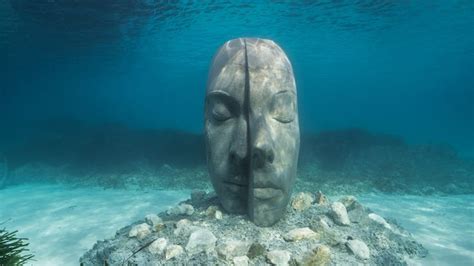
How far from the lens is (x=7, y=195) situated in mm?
13117

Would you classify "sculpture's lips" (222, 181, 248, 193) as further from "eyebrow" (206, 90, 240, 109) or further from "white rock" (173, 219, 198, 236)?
"eyebrow" (206, 90, 240, 109)

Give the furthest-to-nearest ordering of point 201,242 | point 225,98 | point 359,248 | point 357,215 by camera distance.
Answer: point 357,215
point 225,98
point 359,248
point 201,242

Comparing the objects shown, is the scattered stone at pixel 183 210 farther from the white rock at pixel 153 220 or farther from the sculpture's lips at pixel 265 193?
the sculpture's lips at pixel 265 193

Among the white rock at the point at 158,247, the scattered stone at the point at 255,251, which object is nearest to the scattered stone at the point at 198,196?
the white rock at the point at 158,247

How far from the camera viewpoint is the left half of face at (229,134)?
228 inches

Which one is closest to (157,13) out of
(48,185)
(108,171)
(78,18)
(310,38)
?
(78,18)

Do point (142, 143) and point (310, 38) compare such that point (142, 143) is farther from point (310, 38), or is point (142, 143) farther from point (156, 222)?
point (310, 38)

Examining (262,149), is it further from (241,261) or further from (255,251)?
(241,261)

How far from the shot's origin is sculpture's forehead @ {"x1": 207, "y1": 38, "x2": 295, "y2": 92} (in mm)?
5922

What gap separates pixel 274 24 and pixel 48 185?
1855 centimetres

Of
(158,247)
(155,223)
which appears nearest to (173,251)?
(158,247)

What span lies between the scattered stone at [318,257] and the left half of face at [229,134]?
5.41 ft

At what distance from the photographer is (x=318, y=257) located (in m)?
4.66

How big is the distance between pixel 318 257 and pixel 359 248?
34.1 inches
